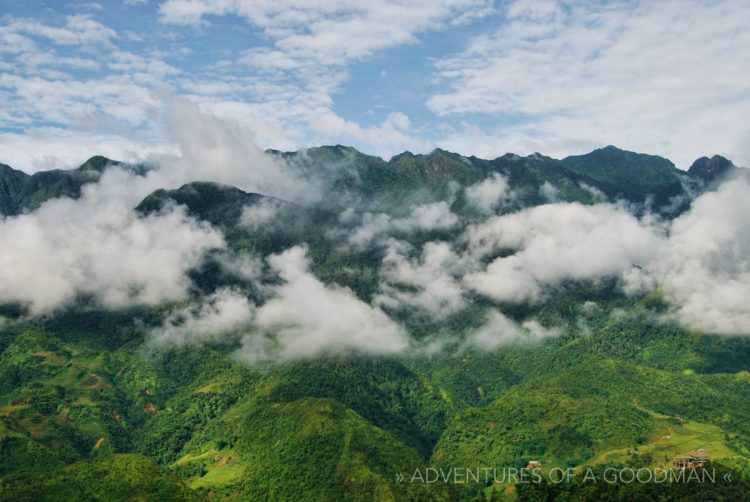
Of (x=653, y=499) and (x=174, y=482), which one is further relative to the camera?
(x=174, y=482)

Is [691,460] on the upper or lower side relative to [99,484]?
upper

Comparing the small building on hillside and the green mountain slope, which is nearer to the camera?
the green mountain slope

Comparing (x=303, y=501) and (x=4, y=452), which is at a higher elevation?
(x=4, y=452)

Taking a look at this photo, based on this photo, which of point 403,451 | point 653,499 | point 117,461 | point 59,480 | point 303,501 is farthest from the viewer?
point 403,451

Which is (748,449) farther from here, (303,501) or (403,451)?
(303,501)

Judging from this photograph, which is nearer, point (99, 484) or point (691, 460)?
point (99, 484)

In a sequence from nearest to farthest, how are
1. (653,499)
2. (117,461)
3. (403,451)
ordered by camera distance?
(653,499) → (117,461) → (403,451)

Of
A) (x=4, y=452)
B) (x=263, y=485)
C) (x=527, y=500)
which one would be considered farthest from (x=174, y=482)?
(x=527, y=500)

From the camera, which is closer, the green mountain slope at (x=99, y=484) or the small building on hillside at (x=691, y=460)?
the green mountain slope at (x=99, y=484)

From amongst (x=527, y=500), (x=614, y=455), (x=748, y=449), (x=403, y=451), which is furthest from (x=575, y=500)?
(x=748, y=449)

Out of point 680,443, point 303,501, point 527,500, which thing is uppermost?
point 527,500
